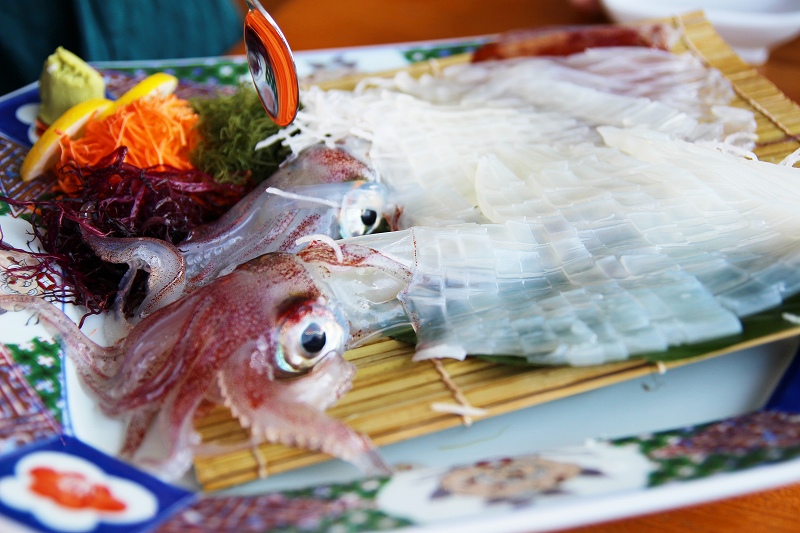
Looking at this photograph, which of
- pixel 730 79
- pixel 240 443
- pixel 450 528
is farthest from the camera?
pixel 730 79

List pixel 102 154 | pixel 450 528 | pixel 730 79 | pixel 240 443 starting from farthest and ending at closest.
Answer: pixel 730 79
pixel 102 154
pixel 240 443
pixel 450 528

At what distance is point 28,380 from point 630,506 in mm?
1055

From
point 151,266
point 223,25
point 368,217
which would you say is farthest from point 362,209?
point 223,25

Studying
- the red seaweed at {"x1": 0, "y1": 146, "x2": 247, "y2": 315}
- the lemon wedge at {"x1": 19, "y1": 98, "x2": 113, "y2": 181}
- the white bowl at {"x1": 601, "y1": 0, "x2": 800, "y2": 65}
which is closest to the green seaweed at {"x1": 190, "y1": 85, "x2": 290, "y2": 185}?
the red seaweed at {"x1": 0, "y1": 146, "x2": 247, "y2": 315}

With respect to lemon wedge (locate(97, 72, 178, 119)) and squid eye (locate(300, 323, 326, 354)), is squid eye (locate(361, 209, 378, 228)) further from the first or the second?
lemon wedge (locate(97, 72, 178, 119))

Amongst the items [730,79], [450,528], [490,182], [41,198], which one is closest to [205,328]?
[450,528]

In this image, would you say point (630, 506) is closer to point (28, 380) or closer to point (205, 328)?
point (205, 328)

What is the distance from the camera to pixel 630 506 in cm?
90

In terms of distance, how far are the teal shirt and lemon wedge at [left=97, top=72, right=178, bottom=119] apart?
902 millimetres

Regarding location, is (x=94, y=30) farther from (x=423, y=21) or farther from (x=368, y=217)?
(x=368, y=217)

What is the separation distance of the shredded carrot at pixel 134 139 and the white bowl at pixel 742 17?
179cm

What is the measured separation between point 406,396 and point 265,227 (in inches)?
22.8

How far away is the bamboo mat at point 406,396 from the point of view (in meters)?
1.08

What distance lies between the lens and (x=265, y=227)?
153 cm
